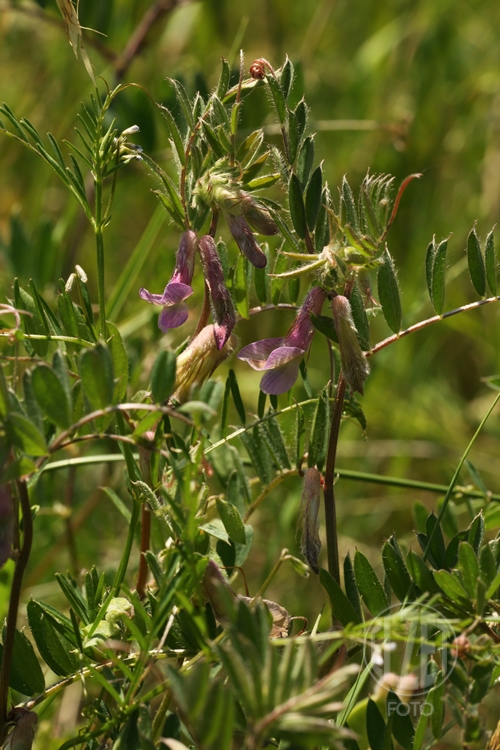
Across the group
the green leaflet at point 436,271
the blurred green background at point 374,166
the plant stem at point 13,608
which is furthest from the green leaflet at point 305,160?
the blurred green background at point 374,166

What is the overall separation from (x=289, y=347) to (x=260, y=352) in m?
0.03

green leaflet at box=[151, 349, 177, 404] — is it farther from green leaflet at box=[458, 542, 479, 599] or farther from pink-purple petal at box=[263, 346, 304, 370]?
green leaflet at box=[458, 542, 479, 599]

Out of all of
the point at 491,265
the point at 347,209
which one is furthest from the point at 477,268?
the point at 347,209

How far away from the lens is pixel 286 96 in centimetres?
66

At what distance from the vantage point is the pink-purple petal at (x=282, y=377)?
618 mm

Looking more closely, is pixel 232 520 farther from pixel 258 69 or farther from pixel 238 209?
pixel 258 69

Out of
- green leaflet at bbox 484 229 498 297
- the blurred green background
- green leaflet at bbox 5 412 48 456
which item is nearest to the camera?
green leaflet at bbox 5 412 48 456

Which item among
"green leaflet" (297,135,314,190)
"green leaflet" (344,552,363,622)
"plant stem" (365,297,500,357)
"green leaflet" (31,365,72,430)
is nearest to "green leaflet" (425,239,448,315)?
"plant stem" (365,297,500,357)

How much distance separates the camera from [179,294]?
610 millimetres

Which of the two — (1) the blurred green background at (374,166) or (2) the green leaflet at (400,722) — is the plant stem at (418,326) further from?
(1) the blurred green background at (374,166)

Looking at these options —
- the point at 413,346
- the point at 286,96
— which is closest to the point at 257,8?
the point at 413,346

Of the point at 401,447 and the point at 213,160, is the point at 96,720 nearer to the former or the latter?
the point at 213,160

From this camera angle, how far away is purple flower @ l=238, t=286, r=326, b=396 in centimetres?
62

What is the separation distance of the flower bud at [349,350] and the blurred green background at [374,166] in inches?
35.5
